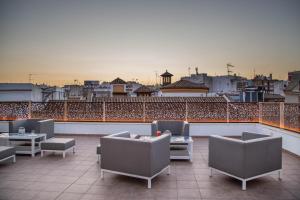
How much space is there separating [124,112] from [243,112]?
4.92 m

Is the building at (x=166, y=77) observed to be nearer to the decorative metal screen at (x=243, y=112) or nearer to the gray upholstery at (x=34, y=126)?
the decorative metal screen at (x=243, y=112)

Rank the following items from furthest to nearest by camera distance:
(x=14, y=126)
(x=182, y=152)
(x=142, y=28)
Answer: (x=142, y=28) → (x=14, y=126) → (x=182, y=152)

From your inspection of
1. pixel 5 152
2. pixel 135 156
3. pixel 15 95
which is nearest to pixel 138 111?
pixel 5 152

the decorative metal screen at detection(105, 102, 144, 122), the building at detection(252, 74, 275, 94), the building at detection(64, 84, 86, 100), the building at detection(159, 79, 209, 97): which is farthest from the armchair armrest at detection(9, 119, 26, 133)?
the building at detection(64, 84, 86, 100)

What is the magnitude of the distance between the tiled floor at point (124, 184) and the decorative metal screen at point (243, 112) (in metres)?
3.83

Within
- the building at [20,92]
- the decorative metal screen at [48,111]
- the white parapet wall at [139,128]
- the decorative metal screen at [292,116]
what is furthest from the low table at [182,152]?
the building at [20,92]

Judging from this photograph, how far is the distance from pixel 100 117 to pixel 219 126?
497 centimetres

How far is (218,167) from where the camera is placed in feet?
16.3

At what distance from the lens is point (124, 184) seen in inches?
185

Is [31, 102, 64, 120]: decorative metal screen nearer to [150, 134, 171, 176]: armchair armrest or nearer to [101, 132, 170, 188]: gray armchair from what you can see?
[101, 132, 170, 188]: gray armchair

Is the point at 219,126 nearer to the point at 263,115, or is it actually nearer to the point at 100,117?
the point at 263,115

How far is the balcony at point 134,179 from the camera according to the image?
4.29 m

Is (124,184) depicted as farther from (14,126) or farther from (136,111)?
(136,111)

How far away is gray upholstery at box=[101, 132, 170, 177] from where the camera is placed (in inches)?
178
